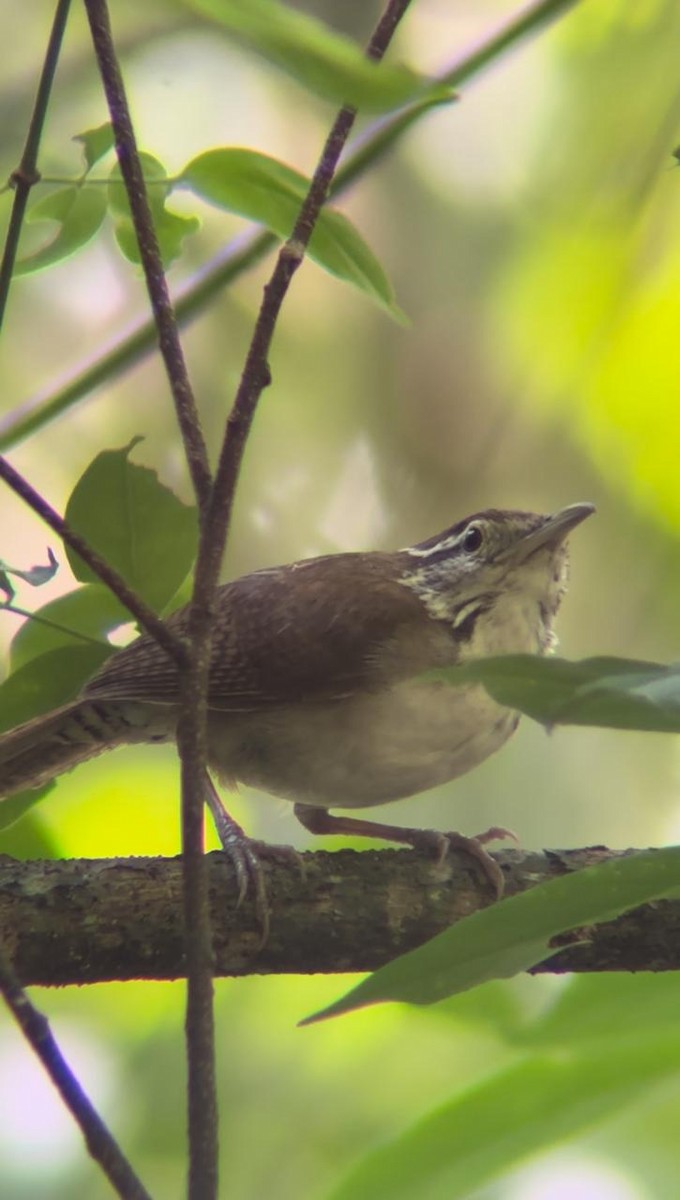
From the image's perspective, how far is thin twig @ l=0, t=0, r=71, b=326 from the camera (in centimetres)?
151

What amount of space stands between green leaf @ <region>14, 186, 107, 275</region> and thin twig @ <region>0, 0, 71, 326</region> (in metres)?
0.15

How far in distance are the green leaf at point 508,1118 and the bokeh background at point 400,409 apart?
134 centimetres

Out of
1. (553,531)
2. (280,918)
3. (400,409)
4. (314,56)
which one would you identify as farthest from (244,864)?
(400,409)

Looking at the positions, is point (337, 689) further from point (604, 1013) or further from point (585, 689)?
point (585, 689)

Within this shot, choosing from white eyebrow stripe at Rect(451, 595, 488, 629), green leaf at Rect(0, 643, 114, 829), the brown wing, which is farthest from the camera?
white eyebrow stripe at Rect(451, 595, 488, 629)

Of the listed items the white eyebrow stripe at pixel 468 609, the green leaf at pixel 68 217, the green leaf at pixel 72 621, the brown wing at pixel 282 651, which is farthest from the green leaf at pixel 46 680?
the white eyebrow stripe at pixel 468 609

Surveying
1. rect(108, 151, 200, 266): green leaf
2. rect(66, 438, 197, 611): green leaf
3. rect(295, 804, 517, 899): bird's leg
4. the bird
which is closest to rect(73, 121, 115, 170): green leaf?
rect(108, 151, 200, 266): green leaf

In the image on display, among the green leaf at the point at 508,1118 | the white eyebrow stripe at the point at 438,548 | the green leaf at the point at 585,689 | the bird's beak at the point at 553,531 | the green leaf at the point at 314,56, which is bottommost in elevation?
the green leaf at the point at 508,1118

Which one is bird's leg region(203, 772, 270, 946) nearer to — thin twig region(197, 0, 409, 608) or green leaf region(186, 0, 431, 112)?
thin twig region(197, 0, 409, 608)

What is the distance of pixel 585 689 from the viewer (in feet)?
3.18

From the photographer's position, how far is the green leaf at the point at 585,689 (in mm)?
961

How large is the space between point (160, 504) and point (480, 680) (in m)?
0.99

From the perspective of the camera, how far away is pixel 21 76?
3.92 metres

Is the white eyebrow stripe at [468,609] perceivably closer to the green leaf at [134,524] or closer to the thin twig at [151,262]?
the green leaf at [134,524]
